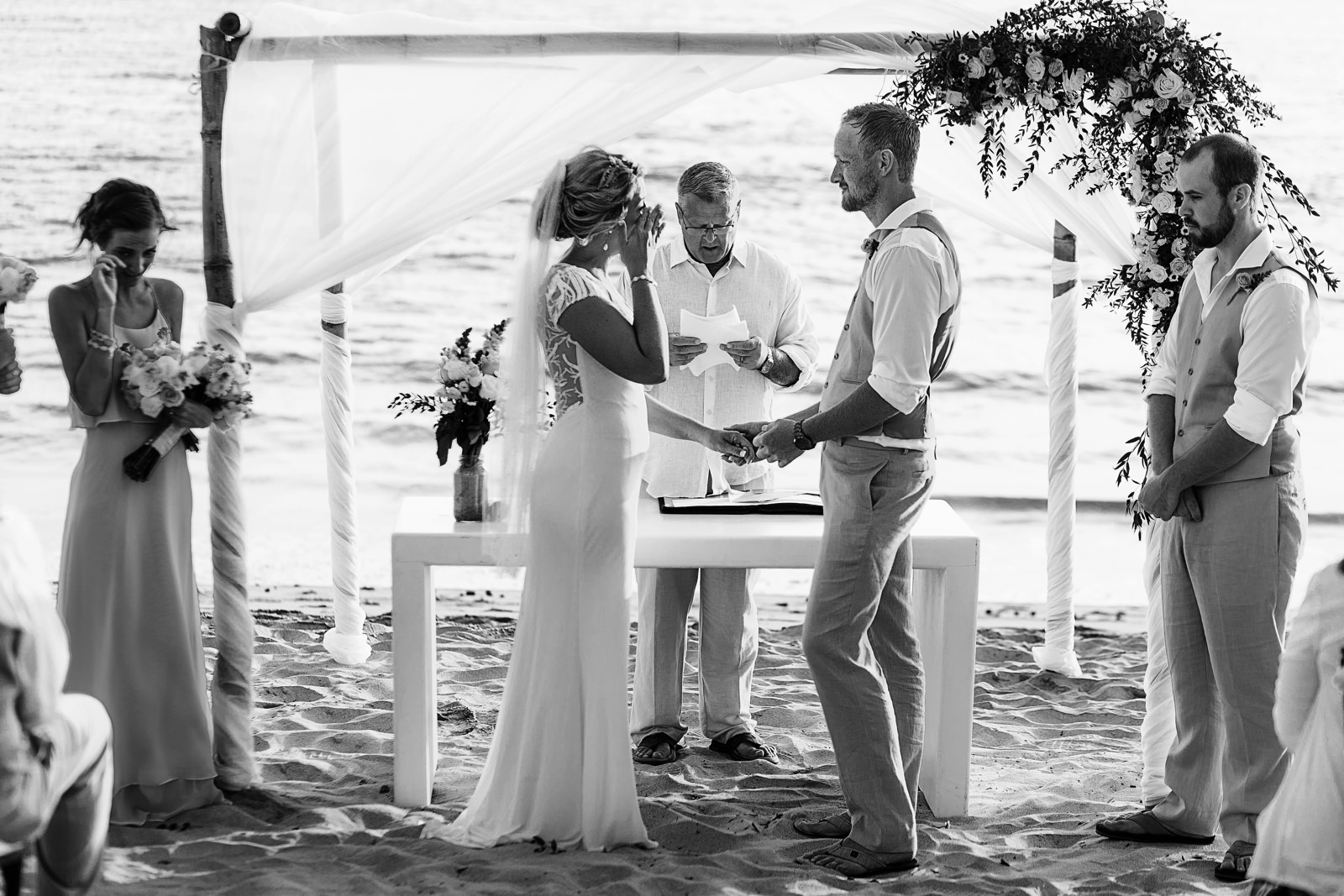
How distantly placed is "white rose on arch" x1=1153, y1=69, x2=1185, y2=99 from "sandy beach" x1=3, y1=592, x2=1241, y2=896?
7.28 feet

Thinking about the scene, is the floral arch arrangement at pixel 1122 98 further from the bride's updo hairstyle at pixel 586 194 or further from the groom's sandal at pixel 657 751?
the groom's sandal at pixel 657 751

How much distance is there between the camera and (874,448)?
3.82m

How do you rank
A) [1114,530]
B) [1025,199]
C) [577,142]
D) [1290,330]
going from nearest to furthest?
[1290,330] → [577,142] → [1025,199] → [1114,530]

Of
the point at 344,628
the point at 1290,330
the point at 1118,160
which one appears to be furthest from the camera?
the point at 344,628

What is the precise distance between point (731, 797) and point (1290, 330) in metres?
2.21

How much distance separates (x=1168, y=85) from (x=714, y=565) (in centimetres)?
196

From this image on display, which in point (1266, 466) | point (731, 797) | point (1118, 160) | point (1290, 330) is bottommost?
point (731, 797)

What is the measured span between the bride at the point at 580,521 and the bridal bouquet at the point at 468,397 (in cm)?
49

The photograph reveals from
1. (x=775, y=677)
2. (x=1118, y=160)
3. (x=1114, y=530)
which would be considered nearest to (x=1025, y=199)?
(x=1118, y=160)

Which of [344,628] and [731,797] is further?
[344,628]

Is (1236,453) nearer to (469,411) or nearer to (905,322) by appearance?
(905,322)

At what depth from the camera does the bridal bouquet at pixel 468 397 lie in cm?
445

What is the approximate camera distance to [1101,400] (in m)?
15.7

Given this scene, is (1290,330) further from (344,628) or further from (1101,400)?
(1101,400)
